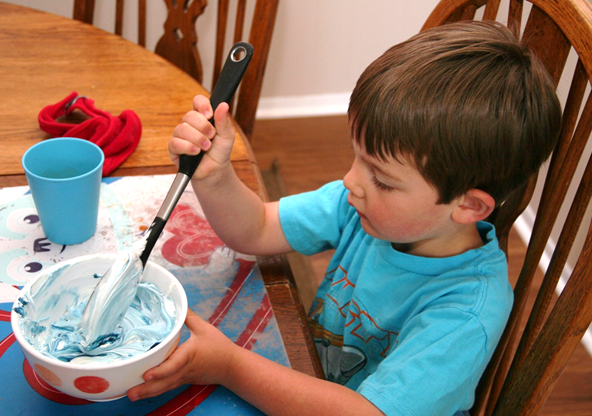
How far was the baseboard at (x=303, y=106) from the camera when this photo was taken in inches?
105

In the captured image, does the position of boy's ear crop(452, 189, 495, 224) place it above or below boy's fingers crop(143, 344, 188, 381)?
above

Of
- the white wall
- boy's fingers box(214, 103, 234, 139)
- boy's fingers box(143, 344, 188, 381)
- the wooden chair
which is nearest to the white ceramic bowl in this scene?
boy's fingers box(143, 344, 188, 381)

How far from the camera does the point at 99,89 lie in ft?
3.63

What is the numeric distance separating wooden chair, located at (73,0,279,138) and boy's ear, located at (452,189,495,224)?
651 mm

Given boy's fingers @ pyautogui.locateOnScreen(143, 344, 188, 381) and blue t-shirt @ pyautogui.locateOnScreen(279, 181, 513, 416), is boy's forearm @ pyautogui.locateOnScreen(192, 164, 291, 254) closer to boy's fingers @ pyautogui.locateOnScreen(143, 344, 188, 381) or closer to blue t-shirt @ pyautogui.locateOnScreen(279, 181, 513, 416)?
blue t-shirt @ pyautogui.locateOnScreen(279, 181, 513, 416)

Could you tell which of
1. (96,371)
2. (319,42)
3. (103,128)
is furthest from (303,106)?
(96,371)

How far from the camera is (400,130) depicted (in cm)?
70

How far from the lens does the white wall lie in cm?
241

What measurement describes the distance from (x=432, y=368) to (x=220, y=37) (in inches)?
37.4

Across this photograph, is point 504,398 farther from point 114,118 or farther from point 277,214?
point 114,118

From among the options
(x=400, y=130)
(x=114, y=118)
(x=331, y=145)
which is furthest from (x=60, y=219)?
(x=331, y=145)

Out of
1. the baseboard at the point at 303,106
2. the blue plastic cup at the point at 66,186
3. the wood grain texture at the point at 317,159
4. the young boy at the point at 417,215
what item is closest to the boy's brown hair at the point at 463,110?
the young boy at the point at 417,215

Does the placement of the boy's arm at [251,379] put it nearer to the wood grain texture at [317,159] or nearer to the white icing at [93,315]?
the white icing at [93,315]

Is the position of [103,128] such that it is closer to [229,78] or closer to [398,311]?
[229,78]
